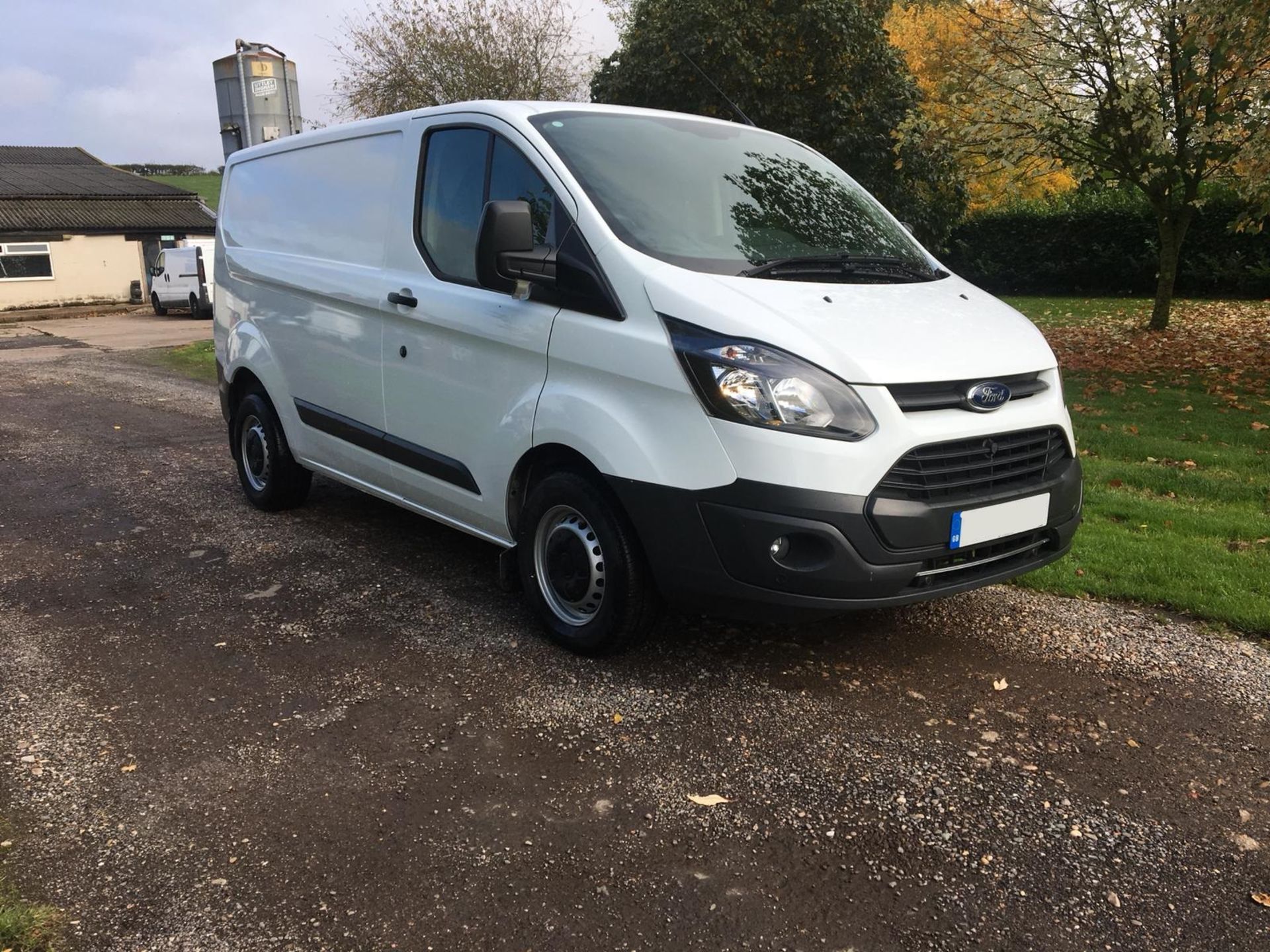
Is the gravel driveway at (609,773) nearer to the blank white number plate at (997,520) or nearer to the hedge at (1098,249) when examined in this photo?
the blank white number plate at (997,520)

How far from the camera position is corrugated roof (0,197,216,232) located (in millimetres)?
35625

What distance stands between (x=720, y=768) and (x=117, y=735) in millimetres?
2069

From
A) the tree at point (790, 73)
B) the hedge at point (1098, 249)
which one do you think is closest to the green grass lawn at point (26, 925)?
the tree at point (790, 73)

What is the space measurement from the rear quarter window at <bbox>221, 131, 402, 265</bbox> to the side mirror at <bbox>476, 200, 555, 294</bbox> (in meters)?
1.15

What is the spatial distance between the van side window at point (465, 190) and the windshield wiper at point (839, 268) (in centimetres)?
90

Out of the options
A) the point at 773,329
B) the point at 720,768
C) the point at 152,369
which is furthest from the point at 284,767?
the point at 152,369

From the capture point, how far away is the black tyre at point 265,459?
244 inches

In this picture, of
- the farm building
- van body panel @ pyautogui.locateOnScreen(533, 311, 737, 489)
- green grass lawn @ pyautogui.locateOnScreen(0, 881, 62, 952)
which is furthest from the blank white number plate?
the farm building

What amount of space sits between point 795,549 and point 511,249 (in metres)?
1.54

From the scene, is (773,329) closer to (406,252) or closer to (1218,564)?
(406,252)

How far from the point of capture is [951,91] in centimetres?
1627

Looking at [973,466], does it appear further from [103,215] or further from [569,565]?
[103,215]

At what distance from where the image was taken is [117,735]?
3.56 meters

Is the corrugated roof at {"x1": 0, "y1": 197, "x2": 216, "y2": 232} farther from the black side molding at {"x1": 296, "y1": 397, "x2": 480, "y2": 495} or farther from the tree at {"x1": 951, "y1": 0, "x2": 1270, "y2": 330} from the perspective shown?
the black side molding at {"x1": 296, "y1": 397, "x2": 480, "y2": 495}
